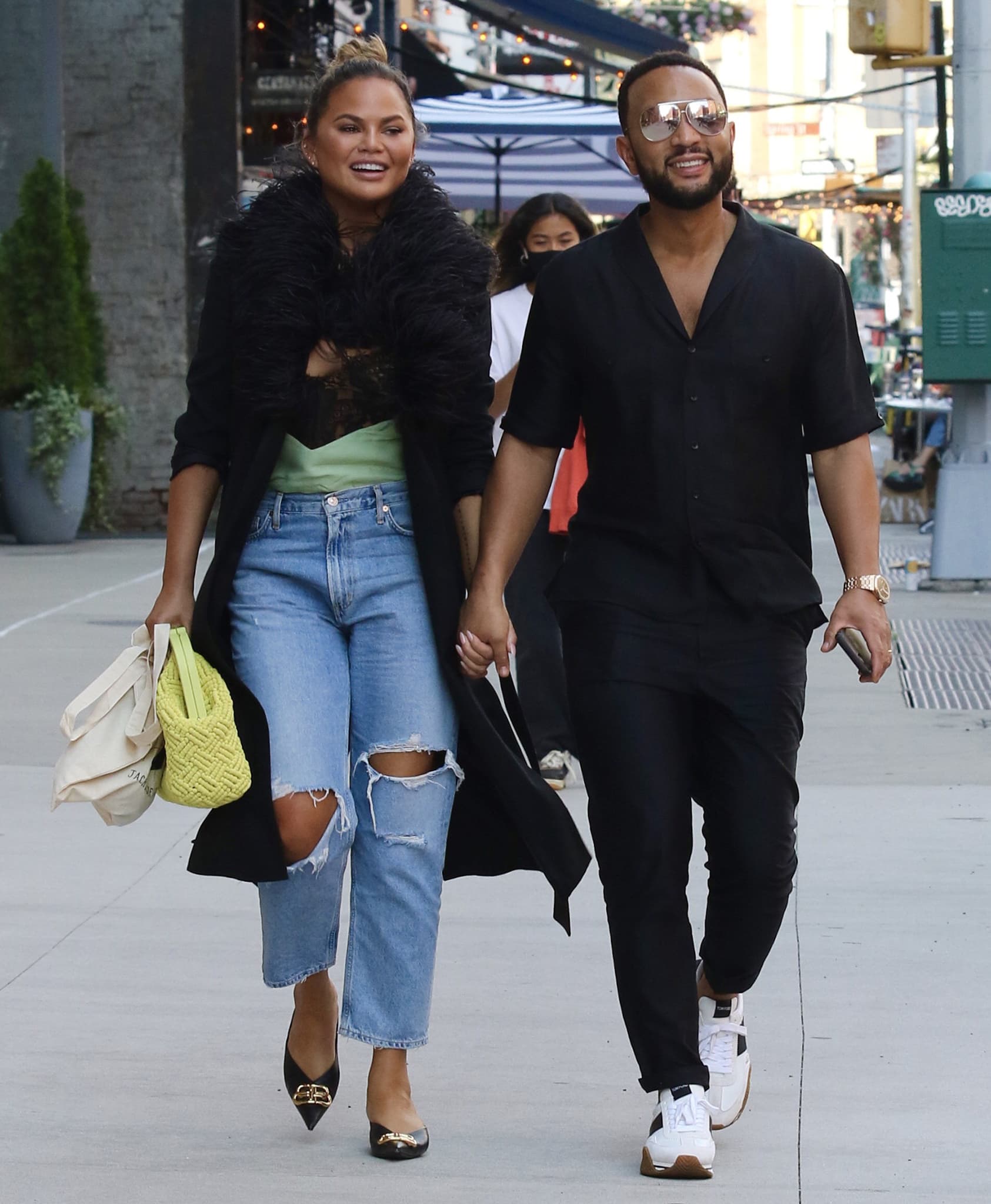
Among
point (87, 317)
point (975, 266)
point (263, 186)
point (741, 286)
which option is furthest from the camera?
point (87, 317)

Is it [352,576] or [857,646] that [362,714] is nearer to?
[352,576]

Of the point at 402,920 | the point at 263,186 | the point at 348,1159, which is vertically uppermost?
the point at 263,186

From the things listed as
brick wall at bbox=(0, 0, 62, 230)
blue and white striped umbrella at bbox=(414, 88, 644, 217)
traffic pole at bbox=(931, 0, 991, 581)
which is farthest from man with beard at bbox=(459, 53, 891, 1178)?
brick wall at bbox=(0, 0, 62, 230)

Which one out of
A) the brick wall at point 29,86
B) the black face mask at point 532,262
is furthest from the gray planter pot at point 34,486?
the black face mask at point 532,262

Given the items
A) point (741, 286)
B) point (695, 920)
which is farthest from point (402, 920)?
point (695, 920)

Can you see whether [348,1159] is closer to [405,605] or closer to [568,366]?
[405,605]

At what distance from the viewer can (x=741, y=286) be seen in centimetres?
359

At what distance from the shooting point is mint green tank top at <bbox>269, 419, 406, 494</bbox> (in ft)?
12.0

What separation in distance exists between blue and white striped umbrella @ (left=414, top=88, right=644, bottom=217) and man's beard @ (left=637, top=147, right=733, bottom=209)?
11.0 metres

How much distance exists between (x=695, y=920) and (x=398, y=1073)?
164 centimetres

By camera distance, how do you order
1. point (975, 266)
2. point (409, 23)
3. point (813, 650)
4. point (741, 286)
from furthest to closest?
point (409, 23) → point (975, 266) → point (813, 650) → point (741, 286)

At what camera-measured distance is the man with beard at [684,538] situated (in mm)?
3580

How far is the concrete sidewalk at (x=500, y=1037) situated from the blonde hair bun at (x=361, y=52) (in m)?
1.90

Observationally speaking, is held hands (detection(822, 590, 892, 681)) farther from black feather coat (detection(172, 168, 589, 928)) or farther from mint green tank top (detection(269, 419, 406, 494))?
mint green tank top (detection(269, 419, 406, 494))
